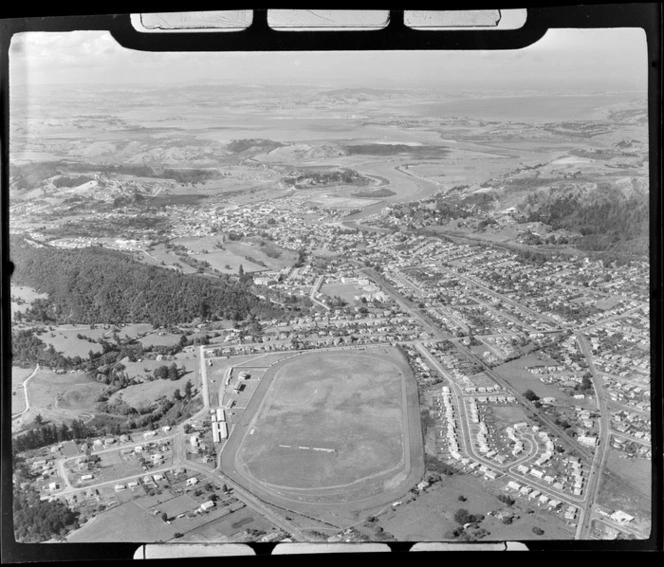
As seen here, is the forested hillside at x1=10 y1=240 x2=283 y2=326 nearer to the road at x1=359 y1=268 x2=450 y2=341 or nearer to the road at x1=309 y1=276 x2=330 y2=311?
the road at x1=309 y1=276 x2=330 y2=311

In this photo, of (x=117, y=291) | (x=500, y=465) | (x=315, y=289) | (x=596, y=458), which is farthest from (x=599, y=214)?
(x=117, y=291)

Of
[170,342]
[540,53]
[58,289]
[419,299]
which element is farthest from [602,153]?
[58,289]

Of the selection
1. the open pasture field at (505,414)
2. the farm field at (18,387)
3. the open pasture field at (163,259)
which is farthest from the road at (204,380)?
the open pasture field at (505,414)

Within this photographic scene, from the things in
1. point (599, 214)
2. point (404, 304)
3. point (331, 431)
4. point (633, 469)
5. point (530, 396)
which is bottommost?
point (633, 469)

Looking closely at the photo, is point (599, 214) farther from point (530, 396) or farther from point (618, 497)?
point (618, 497)

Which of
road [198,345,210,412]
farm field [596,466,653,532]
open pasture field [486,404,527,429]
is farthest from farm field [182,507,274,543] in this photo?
farm field [596,466,653,532]

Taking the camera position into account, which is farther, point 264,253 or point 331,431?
point 264,253

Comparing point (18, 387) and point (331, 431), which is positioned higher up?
point (18, 387)

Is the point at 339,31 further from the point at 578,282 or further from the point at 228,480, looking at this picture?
the point at 228,480
